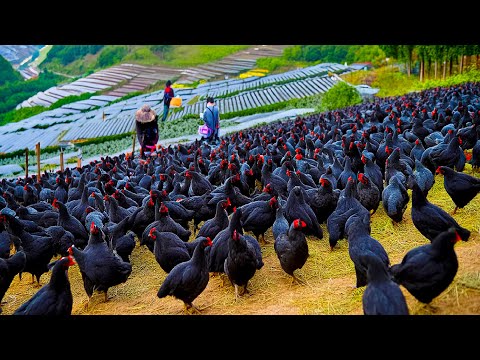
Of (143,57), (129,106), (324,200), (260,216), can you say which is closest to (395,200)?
(324,200)

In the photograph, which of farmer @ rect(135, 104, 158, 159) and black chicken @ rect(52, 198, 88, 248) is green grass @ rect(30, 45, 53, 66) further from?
black chicken @ rect(52, 198, 88, 248)

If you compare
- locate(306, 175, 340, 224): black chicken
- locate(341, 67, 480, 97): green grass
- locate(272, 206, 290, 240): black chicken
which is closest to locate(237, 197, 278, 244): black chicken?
locate(272, 206, 290, 240): black chicken

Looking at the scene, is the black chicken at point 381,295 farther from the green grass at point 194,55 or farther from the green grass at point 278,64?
the green grass at point 194,55

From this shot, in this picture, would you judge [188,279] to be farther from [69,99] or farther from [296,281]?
[69,99]

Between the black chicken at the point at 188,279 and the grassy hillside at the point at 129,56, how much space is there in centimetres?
6083

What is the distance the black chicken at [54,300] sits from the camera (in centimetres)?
570

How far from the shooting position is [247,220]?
817cm

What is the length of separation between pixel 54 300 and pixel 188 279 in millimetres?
1805

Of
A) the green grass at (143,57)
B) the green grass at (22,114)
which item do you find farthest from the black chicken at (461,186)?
the green grass at (143,57)
